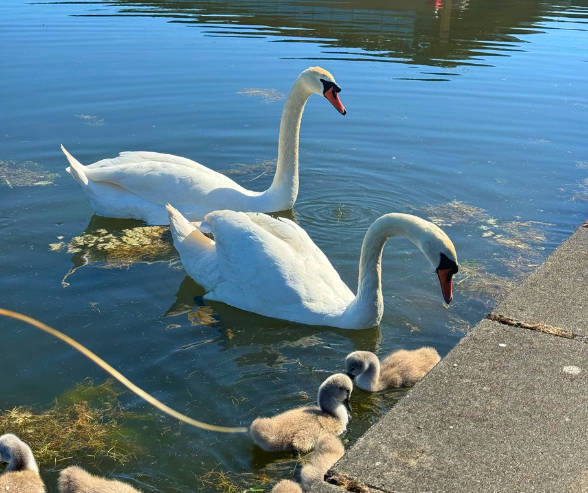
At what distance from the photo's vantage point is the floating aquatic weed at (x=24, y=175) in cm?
869

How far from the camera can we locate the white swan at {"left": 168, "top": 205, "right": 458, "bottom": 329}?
18.0ft

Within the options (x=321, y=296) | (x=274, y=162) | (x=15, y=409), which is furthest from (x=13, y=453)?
(x=274, y=162)

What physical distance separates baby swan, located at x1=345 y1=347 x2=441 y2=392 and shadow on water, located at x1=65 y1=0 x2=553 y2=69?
1053 centimetres

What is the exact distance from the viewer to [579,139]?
10773 millimetres

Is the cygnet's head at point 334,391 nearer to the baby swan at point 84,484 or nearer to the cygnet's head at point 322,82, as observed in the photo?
the baby swan at point 84,484

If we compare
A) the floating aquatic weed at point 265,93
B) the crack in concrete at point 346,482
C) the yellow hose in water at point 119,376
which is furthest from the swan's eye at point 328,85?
the crack in concrete at point 346,482

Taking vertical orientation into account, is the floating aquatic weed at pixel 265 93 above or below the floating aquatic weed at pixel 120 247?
above

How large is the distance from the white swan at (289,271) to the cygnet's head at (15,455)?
2.31 metres

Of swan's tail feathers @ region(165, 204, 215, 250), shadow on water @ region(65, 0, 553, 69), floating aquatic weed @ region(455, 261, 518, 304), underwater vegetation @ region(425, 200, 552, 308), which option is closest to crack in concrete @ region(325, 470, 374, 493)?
underwater vegetation @ region(425, 200, 552, 308)

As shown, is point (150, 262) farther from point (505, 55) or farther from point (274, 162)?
point (505, 55)

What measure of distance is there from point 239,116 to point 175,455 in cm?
797

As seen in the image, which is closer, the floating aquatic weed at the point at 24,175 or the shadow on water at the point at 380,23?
the floating aquatic weed at the point at 24,175

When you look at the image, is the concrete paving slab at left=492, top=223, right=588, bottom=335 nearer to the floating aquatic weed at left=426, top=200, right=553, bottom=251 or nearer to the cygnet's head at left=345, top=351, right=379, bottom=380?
the cygnet's head at left=345, top=351, right=379, bottom=380

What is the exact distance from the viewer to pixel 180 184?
25.2 feet
